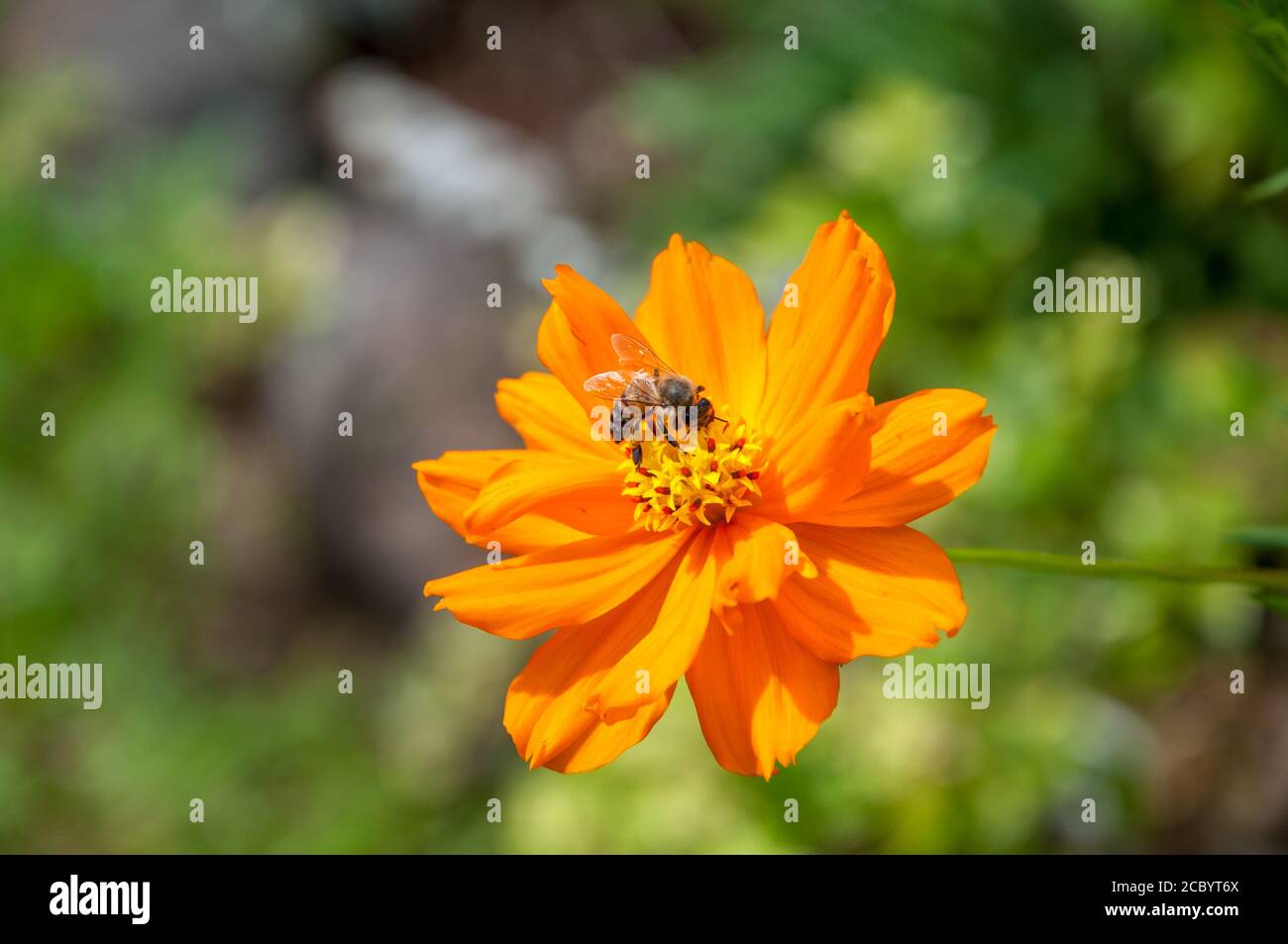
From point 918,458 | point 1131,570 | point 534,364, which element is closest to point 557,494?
point 918,458

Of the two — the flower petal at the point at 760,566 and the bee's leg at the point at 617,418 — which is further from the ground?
the bee's leg at the point at 617,418

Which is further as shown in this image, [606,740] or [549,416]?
[549,416]

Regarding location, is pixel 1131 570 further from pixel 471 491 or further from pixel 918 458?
pixel 471 491

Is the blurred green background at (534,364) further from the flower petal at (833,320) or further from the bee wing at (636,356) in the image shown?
the bee wing at (636,356)

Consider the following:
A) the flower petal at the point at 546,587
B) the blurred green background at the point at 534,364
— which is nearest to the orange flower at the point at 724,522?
the flower petal at the point at 546,587

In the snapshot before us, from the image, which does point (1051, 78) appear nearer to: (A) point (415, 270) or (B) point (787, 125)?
(B) point (787, 125)

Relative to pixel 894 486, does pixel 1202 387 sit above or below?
above
